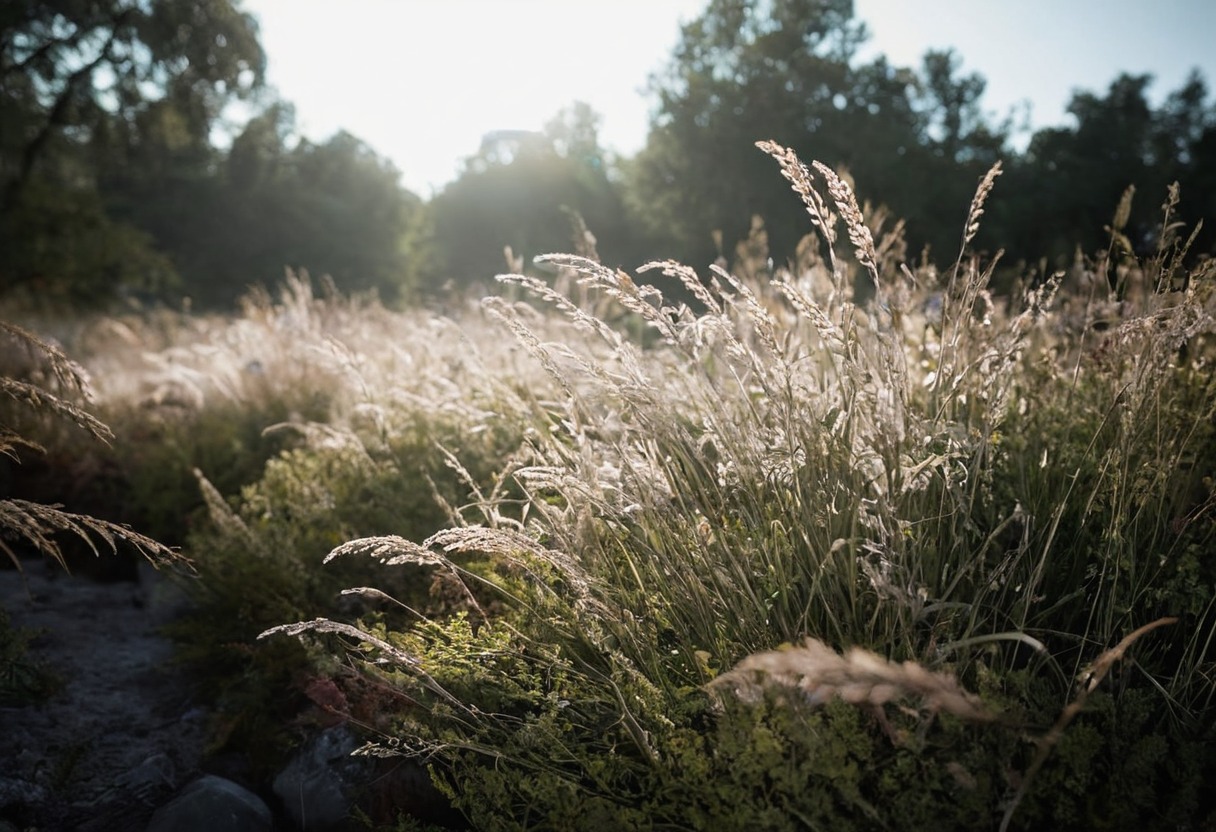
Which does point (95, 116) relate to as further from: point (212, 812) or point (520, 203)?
point (520, 203)

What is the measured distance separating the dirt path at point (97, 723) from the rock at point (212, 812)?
21cm

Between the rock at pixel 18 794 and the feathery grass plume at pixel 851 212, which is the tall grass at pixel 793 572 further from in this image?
the rock at pixel 18 794

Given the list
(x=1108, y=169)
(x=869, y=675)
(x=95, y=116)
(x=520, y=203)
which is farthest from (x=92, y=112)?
(x=1108, y=169)

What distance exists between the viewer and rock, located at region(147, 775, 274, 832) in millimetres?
2227

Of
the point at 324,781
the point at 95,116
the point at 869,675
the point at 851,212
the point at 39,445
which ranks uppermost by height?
the point at 95,116

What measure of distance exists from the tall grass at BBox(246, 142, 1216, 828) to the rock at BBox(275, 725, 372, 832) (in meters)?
0.29

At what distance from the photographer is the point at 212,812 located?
2.26 m

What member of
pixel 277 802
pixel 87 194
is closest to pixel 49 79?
pixel 87 194

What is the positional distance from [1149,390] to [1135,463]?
33 centimetres

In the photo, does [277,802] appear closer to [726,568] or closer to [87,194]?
[726,568]

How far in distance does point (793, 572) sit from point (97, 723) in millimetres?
2721

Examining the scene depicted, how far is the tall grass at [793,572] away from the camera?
1.74 m

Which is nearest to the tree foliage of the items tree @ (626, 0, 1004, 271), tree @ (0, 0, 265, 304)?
tree @ (0, 0, 265, 304)

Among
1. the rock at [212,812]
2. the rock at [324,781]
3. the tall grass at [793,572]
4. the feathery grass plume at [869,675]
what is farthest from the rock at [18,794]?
the feathery grass plume at [869,675]
